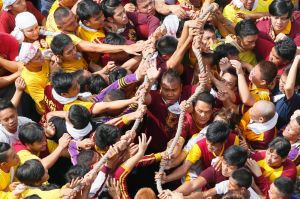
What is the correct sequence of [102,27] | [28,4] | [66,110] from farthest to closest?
1. [28,4]
2. [102,27]
3. [66,110]

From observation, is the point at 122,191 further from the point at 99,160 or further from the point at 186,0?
the point at 186,0

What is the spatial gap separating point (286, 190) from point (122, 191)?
49.6 inches

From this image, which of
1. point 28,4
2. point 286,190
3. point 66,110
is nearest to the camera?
point 286,190

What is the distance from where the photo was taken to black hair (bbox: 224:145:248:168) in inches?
244

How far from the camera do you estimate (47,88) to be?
7141mm

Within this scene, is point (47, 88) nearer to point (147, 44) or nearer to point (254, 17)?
point (147, 44)

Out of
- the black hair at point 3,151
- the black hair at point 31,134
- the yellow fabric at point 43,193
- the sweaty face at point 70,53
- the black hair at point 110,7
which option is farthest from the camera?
the black hair at point 110,7

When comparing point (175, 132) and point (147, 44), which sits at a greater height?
point (147, 44)

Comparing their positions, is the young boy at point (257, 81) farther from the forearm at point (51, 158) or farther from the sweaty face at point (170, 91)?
the forearm at point (51, 158)

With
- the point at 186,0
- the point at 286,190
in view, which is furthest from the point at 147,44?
the point at 286,190

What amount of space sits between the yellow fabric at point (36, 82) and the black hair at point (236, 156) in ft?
6.41

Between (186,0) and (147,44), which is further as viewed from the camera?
(186,0)

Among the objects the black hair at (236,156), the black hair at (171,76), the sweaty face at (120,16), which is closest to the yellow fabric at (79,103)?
the black hair at (171,76)

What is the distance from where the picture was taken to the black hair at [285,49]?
744 centimetres
